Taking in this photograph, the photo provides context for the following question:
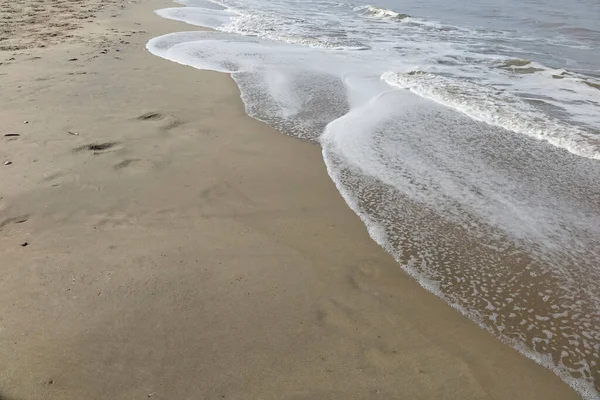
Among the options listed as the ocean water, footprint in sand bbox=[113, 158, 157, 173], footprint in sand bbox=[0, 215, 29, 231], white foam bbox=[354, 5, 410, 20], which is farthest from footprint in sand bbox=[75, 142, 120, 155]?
white foam bbox=[354, 5, 410, 20]

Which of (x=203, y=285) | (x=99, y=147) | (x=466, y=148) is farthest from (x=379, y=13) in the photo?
(x=203, y=285)

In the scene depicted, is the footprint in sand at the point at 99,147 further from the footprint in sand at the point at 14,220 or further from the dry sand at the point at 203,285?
the footprint in sand at the point at 14,220

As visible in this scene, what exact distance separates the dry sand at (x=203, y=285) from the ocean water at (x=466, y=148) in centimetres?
27

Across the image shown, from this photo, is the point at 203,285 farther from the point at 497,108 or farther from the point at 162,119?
the point at 497,108

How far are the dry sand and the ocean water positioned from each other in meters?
0.27

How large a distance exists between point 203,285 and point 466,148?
11.5ft

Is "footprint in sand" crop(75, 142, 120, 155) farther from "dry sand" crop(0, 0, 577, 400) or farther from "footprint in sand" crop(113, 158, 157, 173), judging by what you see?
"footprint in sand" crop(113, 158, 157, 173)

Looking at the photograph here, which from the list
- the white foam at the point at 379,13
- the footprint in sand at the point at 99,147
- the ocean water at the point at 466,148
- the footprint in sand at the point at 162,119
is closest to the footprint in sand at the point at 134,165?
the footprint in sand at the point at 99,147

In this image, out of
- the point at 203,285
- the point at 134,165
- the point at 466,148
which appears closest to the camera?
the point at 203,285

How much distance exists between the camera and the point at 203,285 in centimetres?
287

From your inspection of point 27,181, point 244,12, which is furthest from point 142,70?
point 244,12

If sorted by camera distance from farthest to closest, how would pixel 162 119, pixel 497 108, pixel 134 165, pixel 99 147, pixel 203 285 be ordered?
1. pixel 497 108
2. pixel 162 119
3. pixel 99 147
4. pixel 134 165
5. pixel 203 285

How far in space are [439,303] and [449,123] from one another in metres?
3.50

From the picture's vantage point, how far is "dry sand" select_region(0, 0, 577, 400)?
2.27 meters
